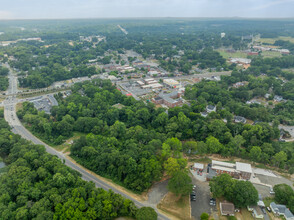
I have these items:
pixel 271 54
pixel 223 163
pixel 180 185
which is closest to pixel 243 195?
pixel 223 163

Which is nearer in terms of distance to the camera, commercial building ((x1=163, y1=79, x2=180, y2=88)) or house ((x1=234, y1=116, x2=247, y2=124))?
house ((x1=234, y1=116, x2=247, y2=124))

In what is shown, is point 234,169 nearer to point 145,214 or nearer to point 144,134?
point 144,134

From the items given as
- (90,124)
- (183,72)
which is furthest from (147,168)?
(183,72)

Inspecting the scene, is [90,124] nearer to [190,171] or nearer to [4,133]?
[4,133]

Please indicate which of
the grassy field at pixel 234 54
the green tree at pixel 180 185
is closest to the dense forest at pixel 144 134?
the green tree at pixel 180 185

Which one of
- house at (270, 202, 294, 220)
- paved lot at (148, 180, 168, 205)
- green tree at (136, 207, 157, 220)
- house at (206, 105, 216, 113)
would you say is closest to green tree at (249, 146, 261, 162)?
house at (270, 202, 294, 220)

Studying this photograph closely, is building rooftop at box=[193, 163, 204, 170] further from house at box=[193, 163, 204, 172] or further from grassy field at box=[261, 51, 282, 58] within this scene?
grassy field at box=[261, 51, 282, 58]
